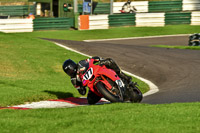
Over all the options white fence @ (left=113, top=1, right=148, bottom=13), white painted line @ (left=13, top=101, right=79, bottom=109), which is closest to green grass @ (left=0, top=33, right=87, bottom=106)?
white painted line @ (left=13, top=101, right=79, bottom=109)

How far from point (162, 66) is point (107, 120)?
38.8ft

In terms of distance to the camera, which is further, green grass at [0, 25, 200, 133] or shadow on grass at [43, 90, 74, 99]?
shadow on grass at [43, 90, 74, 99]

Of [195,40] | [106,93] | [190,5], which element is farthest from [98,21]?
[106,93]

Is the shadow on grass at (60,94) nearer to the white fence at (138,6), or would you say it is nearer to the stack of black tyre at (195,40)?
the stack of black tyre at (195,40)

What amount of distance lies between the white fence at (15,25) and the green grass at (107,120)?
1066 inches

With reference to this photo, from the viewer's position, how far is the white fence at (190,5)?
47312 millimetres

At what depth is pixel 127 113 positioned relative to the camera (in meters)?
7.99

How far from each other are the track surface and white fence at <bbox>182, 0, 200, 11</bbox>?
24095 mm

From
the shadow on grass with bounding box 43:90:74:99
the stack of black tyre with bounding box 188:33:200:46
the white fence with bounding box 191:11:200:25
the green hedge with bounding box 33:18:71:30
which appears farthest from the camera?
the white fence with bounding box 191:11:200:25

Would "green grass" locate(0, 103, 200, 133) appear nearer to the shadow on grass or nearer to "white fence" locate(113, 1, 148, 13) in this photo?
Answer: the shadow on grass

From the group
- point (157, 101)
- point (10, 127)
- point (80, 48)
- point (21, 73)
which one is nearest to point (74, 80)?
point (157, 101)

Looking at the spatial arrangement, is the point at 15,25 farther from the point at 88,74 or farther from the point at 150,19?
the point at 88,74

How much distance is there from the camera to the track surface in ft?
41.5

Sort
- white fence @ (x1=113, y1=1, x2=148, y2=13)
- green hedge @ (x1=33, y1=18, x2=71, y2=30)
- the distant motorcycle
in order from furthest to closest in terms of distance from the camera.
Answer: white fence @ (x1=113, y1=1, x2=148, y2=13)
the distant motorcycle
green hedge @ (x1=33, y1=18, x2=71, y2=30)
